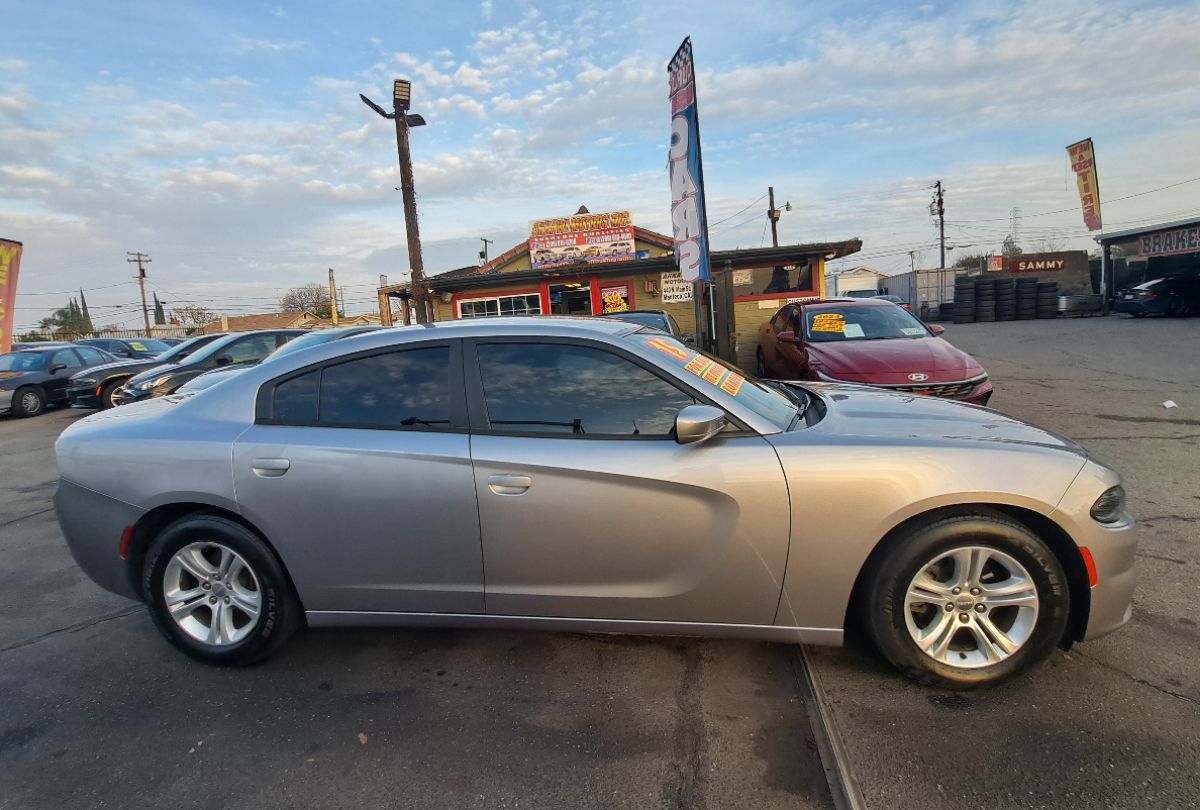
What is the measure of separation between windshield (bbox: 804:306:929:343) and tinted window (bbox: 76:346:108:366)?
1523 centimetres

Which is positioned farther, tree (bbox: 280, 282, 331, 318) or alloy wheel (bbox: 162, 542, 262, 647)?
tree (bbox: 280, 282, 331, 318)

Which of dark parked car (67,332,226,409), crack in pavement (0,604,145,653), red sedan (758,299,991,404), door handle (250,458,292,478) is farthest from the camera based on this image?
dark parked car (67,332,226,409)

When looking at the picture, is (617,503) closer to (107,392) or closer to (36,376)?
(107,392)

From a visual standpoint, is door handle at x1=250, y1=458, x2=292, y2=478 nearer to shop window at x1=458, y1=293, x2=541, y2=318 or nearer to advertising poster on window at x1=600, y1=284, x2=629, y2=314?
advertising poster on window at x1=600, y1=284, x2=629, y2=314

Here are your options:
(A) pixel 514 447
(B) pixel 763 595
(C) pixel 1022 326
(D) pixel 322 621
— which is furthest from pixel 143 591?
(C) pixel 1022 326

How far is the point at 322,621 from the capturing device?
8.90ft

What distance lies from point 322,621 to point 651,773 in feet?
5.25

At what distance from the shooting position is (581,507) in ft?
7.77

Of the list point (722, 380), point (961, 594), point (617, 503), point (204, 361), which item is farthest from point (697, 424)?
point (204, 361)

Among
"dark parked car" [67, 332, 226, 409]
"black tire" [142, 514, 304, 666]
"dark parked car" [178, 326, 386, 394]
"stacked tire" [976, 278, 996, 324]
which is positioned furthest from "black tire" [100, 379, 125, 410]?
"stacked tire" [976, 278, 996, 324]

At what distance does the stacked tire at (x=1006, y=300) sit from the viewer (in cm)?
2514

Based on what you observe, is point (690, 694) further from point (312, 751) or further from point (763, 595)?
point (312, 751)

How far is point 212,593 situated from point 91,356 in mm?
15035

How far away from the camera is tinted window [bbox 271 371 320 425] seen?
269cm
